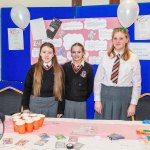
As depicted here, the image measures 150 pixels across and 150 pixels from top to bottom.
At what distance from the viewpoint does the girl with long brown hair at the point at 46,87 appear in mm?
2672

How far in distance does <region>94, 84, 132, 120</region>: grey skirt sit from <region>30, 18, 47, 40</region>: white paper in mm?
1241

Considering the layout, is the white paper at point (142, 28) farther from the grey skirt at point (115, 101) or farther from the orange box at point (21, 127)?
the orange box at point (21, 127)

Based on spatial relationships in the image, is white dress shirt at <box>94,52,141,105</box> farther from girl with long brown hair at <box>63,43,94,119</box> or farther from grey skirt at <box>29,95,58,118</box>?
grey skirt at <box>29,95,58,118</box>

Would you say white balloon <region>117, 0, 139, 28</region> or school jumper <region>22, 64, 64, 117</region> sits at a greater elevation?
white balloon <region>117, 0, 139, 28</region>

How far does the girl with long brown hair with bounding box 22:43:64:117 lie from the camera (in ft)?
8.77

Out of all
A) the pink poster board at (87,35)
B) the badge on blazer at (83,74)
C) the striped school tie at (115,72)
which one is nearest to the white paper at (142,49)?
the pink poster board at (87,35)

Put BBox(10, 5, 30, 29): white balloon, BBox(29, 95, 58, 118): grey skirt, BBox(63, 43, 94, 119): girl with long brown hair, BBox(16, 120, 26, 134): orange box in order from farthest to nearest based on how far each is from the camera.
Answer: BBox(10, 5, 30, 29): white balloon, BBox(63, 43, 94, 119): girl with long brown hair, BBox(29, 95, 58, 118): grey skirt, BBox(16, 120, 26, 134): orange box

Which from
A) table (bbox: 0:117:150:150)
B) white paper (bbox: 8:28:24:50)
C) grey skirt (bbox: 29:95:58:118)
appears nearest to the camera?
table (bbox: 0:117:150:150)

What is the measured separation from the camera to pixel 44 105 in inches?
105

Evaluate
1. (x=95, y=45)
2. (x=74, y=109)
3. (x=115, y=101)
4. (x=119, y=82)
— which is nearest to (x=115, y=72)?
(x=119, y=82)

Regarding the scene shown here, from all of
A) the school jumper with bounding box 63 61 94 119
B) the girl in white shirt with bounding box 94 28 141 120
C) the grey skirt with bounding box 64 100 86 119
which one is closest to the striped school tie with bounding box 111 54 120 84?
the girl in white shirt with bounding box 94 28 141 120

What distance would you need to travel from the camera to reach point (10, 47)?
12.2ft

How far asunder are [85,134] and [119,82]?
41.5 inches

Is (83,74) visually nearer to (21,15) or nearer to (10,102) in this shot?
(10,102)
